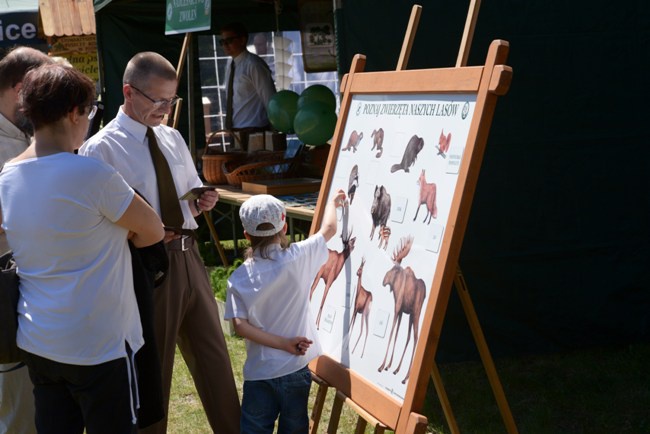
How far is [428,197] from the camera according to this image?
8.32 ft

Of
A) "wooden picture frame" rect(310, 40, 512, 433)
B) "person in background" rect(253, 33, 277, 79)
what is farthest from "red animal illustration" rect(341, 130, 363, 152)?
"person in background" rect(253, 33, 277, 79)


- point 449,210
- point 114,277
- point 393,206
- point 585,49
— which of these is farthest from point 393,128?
point 585,49

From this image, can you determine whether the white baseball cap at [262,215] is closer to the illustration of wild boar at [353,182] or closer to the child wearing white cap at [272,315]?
the child wearing white cap at [272,315]

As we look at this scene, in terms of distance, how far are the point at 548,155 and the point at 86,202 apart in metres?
2.69

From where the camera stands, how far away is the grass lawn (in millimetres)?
3771

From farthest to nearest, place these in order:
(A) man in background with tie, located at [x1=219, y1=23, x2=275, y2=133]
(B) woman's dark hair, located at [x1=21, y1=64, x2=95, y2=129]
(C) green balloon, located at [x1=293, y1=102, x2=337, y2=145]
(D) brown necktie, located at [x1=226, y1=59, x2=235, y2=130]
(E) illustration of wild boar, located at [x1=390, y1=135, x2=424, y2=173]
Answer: (D) brown necktie, located at [x1=226, y1=59, x2=235, y2=130], (A) man in background with tie, located at [x1=219, y1=23, x2=275, y2=133], (C) green balloon, located at [x1=293, y1=102, x2=337, y2=145], (E) illustration of wild boar, located at [x1=390, y1=135, x2=424, y2=173], (B) woman's dark hair, located at [x1=21, y1=64, x2=95, y2=129]

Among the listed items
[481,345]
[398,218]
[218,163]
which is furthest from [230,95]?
[481,345]

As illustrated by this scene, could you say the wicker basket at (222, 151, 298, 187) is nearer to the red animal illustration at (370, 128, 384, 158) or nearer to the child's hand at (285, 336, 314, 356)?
the red animal illustration at (370, 128, 384, 158)

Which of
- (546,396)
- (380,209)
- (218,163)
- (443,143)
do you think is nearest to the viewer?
(443,143)

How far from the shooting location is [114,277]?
232cm

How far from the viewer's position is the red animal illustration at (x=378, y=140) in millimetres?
2846

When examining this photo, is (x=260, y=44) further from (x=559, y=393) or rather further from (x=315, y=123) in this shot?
(x=559, y=393)

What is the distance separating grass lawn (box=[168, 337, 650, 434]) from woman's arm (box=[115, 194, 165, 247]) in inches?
68.0

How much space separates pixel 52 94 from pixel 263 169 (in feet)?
11.6
